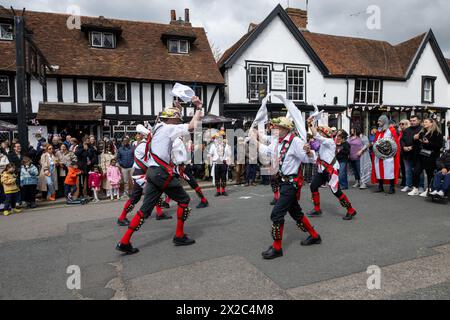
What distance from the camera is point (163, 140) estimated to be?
463 cm

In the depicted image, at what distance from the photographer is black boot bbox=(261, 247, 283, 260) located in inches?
164

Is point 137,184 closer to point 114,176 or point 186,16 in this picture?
point 114,176

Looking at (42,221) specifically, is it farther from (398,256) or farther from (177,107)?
(398,256)

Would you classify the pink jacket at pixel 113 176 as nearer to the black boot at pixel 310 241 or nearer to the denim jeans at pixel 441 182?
the black boot at pixel 310 241

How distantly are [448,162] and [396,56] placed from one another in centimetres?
1932

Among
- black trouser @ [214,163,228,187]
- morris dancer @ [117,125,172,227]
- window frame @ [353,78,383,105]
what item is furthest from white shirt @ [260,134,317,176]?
window frame @ [353,78,383,105]

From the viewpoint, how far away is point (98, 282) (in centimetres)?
372

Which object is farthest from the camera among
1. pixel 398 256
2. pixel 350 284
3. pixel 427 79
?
pixel 427 79

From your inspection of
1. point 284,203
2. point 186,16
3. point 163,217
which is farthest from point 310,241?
point 186,16

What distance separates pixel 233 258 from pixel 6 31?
54.9ft

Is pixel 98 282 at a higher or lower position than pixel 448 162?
lower

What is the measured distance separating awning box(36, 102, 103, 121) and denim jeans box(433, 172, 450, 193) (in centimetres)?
1281

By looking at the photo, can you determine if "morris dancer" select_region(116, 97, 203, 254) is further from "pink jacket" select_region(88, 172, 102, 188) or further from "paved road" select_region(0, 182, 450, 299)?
"pink jacket" select_region(88, 172, 102, 188)
